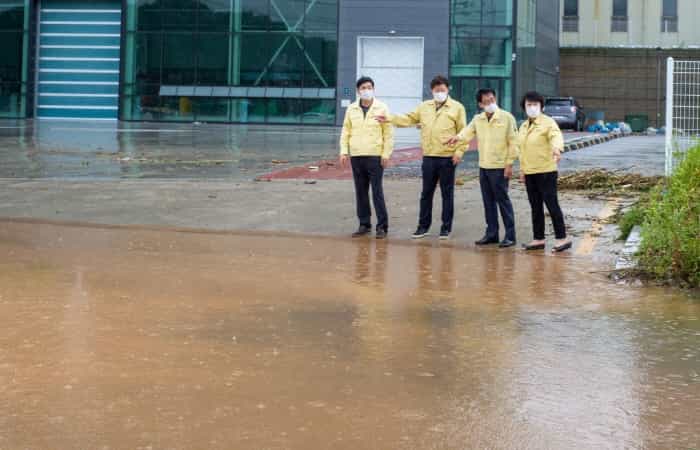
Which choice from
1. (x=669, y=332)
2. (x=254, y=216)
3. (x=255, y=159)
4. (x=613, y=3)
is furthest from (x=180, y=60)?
(x=669, y=332)

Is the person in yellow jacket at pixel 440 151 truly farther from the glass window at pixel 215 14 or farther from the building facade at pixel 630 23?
the building facade at pixel 630 23

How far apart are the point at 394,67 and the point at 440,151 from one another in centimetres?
4318

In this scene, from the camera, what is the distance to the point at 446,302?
8.70 m

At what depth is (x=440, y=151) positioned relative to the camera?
12961 millimetres

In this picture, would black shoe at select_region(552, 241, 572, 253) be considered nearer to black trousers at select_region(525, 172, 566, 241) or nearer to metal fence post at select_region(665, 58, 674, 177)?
black trousers at select_region(525, 172, 566, 241)

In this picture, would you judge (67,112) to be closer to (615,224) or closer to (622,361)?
(615,224)

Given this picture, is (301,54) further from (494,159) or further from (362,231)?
(494,159)

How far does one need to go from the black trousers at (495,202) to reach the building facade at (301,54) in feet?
139

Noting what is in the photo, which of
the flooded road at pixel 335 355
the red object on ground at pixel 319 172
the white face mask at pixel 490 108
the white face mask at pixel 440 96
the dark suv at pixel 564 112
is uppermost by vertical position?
the dark suv at pixel 564 112

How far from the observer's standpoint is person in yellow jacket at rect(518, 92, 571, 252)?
12.0m

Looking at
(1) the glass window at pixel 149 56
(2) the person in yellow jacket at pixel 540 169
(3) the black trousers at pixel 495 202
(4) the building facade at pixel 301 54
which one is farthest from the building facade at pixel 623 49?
(2) the person in yellow jacket at pixel 540 169

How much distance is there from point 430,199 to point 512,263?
2154 mm

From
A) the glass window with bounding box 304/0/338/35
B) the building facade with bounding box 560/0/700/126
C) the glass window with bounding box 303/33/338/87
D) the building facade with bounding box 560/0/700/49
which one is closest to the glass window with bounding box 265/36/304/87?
the glass window with bounding box 303/33/338/87

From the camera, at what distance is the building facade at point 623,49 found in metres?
66.6
